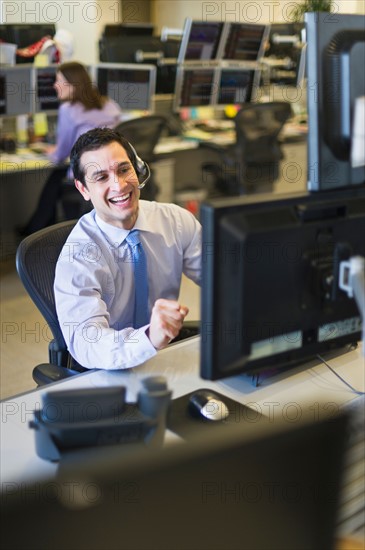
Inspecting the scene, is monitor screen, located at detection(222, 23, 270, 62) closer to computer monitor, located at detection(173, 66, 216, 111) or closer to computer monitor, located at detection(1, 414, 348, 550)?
computer monitor, located at detection(173, 66, 216, 111)

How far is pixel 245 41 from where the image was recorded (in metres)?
5.47

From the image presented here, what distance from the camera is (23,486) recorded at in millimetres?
616

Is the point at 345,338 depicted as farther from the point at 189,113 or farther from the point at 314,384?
the point at 189,113

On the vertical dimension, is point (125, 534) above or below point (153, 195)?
above

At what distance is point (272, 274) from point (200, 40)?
448cm

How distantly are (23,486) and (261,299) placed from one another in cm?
58

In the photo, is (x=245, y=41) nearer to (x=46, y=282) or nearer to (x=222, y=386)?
(x=46, y=282)

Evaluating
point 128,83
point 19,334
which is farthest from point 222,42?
point 19,334

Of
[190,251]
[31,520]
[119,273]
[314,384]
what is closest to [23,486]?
[31,520]

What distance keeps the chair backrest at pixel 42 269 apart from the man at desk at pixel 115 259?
116 millimetres

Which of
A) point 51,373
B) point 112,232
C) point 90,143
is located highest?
point 90,143

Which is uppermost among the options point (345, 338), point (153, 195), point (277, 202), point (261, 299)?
point (277, 202)

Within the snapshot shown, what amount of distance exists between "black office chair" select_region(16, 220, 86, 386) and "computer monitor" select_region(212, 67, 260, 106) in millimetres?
3674

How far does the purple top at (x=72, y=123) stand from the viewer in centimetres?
439
